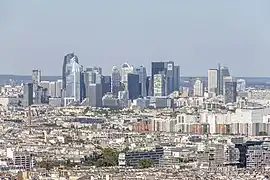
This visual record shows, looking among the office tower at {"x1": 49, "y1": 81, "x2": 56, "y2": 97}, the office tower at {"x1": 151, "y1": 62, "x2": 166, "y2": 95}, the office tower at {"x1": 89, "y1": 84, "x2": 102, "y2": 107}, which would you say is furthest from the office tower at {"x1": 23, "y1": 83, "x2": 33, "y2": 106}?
the office tower at {"x1": 151, "y1": 62, "x2": 166, "y2": 95}

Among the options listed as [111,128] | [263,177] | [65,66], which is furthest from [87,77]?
[263,177]

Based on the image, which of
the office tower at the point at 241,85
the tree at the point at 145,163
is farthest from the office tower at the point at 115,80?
the tree at the point at 145,163

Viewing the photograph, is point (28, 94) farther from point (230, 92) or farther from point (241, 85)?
A: point (241, 85)

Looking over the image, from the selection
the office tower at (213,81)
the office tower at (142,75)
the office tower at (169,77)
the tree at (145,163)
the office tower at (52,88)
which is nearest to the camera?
the tree at (145,163)

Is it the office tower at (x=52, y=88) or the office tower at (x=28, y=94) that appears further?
the office tower at (x=52, y=88)

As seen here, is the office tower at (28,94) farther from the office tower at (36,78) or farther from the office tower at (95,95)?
the office tower at (95,95)

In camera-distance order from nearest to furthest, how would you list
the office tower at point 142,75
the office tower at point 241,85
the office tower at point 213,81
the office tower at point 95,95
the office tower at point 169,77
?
the office tower at point 241,85 < the office tower at point 95,95 < the office tower at point 213,81 < the office tower at point 169,77 < the office tower at point 142,75

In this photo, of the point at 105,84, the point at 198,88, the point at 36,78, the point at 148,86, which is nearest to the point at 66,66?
the point at 105,84
